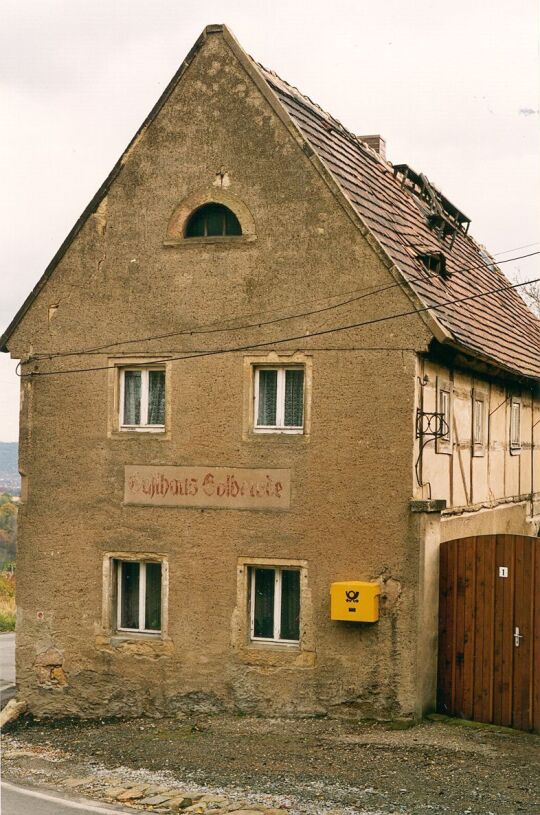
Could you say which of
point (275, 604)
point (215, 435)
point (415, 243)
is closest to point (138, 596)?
point (275, 604)

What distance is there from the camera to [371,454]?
13.9 metres

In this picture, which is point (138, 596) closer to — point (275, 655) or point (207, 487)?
point (207, 487)

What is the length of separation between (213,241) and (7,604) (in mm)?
18509

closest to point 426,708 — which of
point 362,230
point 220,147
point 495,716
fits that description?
point 495,716

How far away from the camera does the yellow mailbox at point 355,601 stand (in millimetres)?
13469

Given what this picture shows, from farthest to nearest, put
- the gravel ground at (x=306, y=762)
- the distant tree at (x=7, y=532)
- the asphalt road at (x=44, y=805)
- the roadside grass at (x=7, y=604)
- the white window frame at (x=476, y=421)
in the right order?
the distant tree at (x=7, y=532)
the roadside grass at (x=7, y=604)
the white window frame at (x=476, y=421)
the gravel ground at (x=306, y=762)
the asphalt road at (x=44, y=805)

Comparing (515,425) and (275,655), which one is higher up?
(515,425)

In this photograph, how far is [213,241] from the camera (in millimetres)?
14859

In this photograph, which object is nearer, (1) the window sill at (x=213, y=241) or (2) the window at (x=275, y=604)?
(2) the window at (x=275, y=604)

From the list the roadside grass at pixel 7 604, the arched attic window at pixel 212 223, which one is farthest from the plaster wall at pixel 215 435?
the roadside grass at pixel 7 604

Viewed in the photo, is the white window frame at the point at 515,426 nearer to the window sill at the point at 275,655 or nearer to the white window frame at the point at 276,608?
the white window frame at the point at 276,608

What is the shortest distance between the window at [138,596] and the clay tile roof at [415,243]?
5.25m

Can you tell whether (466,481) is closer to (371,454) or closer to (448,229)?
(371,454)

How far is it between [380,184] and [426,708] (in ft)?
28.1
